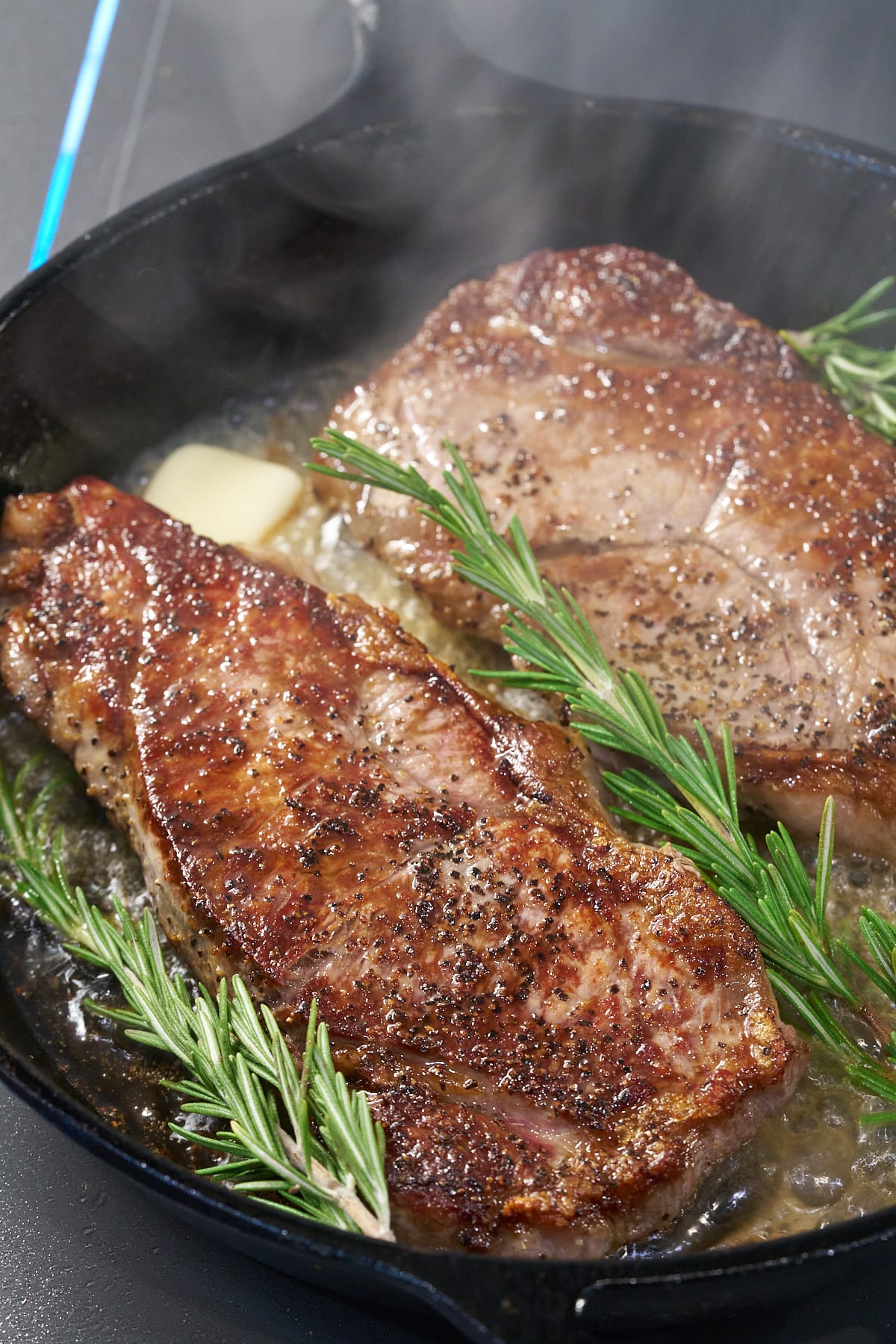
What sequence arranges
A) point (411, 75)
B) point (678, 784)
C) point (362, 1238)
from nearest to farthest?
point (362, 1238)
point (678, 784)
point (411, 75)

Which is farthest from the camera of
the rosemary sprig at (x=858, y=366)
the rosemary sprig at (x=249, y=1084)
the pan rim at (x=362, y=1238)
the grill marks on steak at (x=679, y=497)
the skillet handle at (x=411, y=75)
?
the skillet handle at (x=411, y=75)

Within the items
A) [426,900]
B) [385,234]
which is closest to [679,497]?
[426,900]

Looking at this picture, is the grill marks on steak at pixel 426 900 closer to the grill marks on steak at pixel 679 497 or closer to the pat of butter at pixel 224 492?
the grill marks on steak at pixel 679 497

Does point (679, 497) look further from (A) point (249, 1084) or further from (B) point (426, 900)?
(A) point (249, 1084)

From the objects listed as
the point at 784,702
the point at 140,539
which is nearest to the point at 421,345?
the point at 140,539

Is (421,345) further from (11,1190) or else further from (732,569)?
(11,1190)

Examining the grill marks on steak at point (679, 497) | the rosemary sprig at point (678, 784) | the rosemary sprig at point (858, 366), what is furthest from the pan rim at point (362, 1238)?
the rosemary sprig at point (858, 366)
